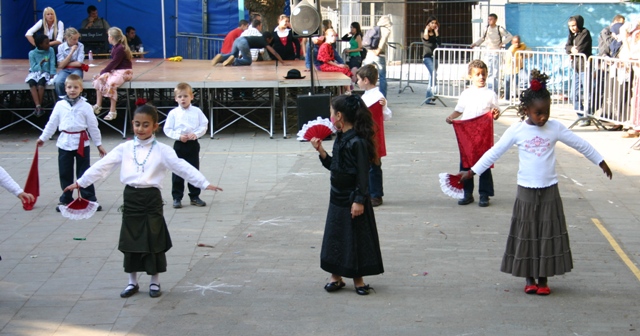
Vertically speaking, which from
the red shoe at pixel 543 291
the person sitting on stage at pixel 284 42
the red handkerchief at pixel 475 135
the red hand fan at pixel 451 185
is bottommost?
the red shoe at pixel 543 291

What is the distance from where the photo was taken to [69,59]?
48.7ft

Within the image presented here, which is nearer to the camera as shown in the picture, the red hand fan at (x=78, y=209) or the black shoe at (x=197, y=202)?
the red hand fan at (x=78, y=209)

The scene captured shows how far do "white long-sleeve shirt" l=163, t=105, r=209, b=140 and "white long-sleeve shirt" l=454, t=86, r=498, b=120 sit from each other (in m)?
2.96

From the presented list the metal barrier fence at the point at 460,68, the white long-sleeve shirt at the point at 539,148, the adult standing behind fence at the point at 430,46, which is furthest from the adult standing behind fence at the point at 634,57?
→ the white long-sleeve shirt at the point at 539,148

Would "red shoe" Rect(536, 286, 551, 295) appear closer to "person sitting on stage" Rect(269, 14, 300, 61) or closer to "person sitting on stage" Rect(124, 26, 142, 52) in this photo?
"person sitting on stage" Rect(269, 14, 300, 61)

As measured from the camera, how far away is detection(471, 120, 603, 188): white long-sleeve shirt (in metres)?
6.39

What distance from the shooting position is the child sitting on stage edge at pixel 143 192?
20.7ft

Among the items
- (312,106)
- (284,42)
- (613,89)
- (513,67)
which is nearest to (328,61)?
(284,42)

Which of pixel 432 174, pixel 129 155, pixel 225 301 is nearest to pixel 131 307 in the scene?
pixel 225 301

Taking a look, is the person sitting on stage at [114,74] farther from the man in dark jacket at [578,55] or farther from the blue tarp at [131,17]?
the blue tarp at [131,17]

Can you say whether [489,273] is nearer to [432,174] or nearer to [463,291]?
[463,291]

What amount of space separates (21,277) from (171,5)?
→ 693 inches

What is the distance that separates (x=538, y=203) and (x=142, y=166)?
3.02 meters

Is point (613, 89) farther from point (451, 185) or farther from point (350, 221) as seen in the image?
point (350, 221)
